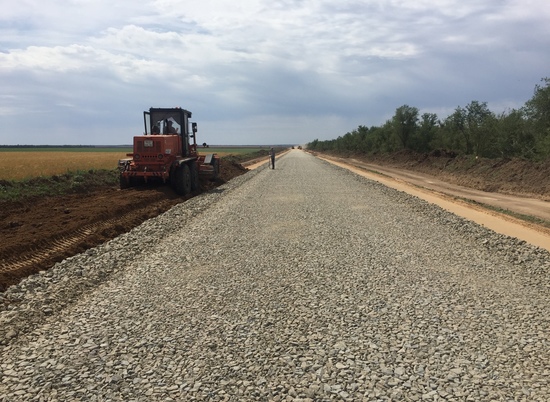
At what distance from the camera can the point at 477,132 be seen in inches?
1507

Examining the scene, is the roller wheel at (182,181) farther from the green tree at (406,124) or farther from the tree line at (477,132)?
the green tree at (406,124)

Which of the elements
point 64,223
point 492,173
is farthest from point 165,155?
point 492,173

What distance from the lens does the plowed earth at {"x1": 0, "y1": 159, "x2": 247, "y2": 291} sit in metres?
7.72

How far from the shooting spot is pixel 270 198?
1644 cm

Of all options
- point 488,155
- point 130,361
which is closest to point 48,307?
point 130,361

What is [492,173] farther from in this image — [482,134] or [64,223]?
[64,223]

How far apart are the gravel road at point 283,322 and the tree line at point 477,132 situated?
78.2ft

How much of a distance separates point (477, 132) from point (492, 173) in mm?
12048

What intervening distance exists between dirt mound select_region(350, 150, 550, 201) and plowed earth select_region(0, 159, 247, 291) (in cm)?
1791

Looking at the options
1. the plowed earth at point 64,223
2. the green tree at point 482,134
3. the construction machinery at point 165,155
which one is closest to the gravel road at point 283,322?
the plowed earth at point 64,223

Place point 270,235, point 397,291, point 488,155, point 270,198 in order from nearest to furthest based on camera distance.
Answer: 1. point 397,291
2. point 270,235
3. point 270,198
4. point 488,155

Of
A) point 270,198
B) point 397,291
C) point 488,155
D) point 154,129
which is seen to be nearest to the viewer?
point 397,291

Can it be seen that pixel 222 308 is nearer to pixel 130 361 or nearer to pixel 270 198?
pixel 130 361

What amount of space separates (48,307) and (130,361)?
202cm
